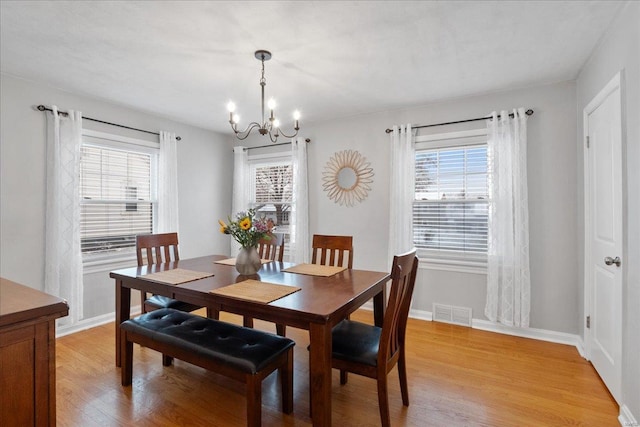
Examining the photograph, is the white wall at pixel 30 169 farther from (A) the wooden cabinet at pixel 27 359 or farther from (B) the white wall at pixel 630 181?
(B) the white wall at pixel 630 181

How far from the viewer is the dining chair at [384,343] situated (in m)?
1.66

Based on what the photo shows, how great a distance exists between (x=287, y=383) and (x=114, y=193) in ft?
10.1

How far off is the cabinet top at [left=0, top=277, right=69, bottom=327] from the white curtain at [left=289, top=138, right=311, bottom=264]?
317cm

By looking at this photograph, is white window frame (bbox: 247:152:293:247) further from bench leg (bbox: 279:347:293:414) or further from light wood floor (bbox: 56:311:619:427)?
bench leg (bbox: 279:347:293:414)

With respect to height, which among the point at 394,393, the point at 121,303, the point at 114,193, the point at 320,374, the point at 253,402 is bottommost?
the point at 394,393

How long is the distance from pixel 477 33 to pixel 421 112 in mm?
1465

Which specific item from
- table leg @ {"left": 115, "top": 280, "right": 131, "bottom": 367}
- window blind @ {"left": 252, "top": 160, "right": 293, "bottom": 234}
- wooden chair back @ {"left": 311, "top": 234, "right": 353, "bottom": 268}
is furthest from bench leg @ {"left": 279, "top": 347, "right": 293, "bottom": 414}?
window blind @ {"left": 252, "top": 160, "right": 293, "bottom": 234}

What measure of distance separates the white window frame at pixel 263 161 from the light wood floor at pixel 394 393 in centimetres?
244

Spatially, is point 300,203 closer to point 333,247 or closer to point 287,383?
point 333,247

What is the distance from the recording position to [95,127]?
135 inches

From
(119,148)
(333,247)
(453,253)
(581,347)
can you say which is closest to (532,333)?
(581,347)

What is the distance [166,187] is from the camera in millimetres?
3994

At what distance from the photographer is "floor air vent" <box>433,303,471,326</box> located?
3402 millimetres

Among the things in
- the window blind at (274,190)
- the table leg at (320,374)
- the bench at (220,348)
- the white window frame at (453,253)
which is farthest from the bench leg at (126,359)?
the white window frame at (453,253)
